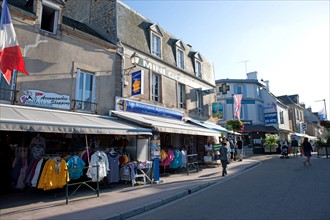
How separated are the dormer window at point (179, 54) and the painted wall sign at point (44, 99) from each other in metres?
8.64

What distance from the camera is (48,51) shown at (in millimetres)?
8516

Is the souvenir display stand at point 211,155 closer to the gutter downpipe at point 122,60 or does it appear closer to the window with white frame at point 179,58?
the window with white frame at point 179,58

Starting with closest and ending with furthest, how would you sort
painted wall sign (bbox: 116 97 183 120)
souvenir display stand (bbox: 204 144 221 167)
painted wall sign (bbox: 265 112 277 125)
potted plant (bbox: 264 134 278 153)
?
painted wall sign (bbox: 116 97 183 120)
souvenir display stand (bbox: 204 144 221 167)
potted plant (bbox: 264 134 278 153)
painted wall sign (bbox: 265 112 277 125)

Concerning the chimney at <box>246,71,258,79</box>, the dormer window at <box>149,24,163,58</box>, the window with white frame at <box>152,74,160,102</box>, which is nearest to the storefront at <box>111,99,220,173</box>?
the window with white frame at <box>152,74,160,102</box>

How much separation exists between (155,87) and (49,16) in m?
6.28

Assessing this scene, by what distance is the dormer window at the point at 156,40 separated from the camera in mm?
13578

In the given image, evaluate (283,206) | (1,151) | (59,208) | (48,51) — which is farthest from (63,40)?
(283,206)

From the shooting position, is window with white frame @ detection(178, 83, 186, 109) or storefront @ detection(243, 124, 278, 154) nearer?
window with white frame @ detection(178, 83, 186, 109)

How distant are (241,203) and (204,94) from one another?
12.2 metres

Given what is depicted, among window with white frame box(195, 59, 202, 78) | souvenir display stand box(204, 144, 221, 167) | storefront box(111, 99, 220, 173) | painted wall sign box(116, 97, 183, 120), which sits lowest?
souvenir display stand box(204, 144, 221, 167)

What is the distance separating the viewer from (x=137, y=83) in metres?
11.0

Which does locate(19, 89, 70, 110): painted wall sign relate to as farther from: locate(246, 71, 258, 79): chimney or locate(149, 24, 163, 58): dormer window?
locate(246, 71, 258, 79): chimney

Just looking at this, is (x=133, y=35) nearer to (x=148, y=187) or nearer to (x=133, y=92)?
(x=133, y=92)

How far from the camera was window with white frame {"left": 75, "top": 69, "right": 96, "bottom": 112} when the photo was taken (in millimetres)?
9297
